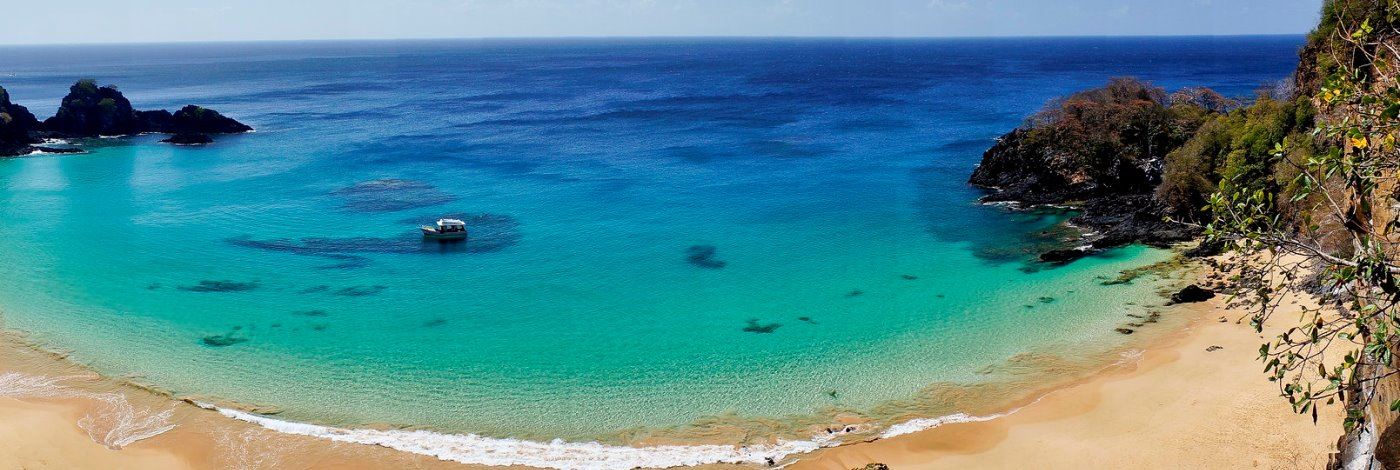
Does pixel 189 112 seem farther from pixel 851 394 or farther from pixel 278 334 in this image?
pixel 851 394

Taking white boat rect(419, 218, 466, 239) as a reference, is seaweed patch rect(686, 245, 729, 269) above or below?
below

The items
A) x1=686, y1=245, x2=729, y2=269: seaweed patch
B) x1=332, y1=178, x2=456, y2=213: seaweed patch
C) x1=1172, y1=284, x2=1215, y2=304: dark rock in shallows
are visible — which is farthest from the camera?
x1=332, y1=178, x2=456, y2=213: seaweed patch

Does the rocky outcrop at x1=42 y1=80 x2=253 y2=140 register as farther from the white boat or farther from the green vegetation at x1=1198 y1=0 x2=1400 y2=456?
the green vegetation at x1=1198 y1=0 x2=1400 y2=456

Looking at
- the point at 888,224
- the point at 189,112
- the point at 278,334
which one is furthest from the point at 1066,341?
the point at 189,112

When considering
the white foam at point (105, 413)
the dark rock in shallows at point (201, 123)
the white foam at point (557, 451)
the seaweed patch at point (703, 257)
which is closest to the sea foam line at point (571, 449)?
the white foam at point (557, 451)

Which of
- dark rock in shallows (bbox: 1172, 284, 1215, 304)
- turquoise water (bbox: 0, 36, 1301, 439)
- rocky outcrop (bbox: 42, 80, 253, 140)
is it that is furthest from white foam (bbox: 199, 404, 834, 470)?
rocky outcrop (bbox: 42, 80, 253, 140)
